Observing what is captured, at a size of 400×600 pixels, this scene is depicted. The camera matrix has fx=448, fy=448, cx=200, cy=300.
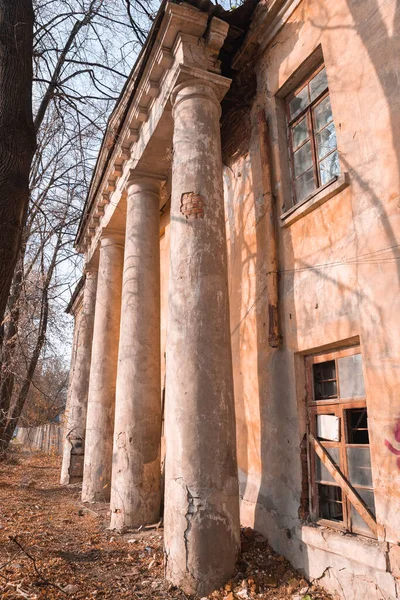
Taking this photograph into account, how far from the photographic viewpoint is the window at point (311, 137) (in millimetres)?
5604

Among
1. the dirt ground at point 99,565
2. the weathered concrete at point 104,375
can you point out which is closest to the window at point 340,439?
the dirt ground at point 99,565

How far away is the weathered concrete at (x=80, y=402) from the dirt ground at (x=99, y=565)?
3821 millimetres

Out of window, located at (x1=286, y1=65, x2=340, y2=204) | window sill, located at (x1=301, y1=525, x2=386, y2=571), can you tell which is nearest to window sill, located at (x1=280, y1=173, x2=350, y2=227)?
window, located at (x1=286, y1=65, x2=340, y2=204)

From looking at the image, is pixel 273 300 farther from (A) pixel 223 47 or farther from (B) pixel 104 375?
(B) pixel 104 375

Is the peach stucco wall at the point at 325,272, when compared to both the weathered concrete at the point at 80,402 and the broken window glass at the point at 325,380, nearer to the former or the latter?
the broken window glass at the point at 325,380

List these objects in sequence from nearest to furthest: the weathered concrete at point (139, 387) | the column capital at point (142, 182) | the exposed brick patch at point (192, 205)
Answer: the exposed brick patch at point (192, 205) → the weathered concrete at point (139, 387) → the column capital at point (142, 182)

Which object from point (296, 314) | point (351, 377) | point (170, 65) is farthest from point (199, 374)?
point (170, 65)

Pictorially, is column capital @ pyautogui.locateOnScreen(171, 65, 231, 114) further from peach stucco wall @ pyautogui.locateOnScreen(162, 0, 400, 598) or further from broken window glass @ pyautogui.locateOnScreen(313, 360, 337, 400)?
broken window glass @ pyautogui.locateOnScreen(313, 360, 337, 400)

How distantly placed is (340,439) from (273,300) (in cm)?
188

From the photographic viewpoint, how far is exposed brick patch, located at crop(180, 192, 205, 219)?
5.80 metres

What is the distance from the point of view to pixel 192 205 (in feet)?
19.1

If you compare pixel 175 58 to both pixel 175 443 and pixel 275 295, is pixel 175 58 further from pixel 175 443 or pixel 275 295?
pixel 175 443

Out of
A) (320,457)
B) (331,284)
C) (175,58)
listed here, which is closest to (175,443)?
(320,457)

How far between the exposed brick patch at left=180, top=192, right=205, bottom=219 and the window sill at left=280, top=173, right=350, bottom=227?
1.08 meters
